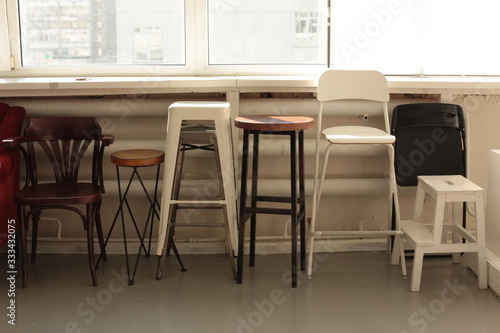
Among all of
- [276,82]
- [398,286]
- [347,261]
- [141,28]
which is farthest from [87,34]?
[398,286]

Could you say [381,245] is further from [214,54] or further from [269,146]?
[214,54]

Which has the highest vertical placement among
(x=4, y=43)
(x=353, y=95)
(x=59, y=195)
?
(x=4, y=43)

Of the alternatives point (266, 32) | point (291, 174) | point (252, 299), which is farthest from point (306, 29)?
point (252, 299)

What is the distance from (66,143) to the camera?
155 inches

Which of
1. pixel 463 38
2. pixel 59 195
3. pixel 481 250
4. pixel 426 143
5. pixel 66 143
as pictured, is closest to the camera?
pixel 59 195

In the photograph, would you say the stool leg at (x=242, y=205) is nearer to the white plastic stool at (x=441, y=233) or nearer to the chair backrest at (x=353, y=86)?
the chair backrest at (x=353, y=86)

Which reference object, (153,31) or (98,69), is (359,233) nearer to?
(153,31)

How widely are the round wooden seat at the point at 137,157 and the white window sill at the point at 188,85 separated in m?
0.41

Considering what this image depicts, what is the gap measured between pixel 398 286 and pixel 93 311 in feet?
5.49

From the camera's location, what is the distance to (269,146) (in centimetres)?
413

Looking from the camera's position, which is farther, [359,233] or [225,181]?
[359,233]

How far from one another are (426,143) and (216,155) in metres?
1.35

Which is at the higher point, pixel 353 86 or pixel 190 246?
pixel 353 86

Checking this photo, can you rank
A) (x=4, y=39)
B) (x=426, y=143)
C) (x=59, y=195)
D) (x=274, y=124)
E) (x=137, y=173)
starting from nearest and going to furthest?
(x=274, y=124) → (x=59, y=195) → (x=137, y=173) → (x=426, y=143) → (x=4, y=39)
